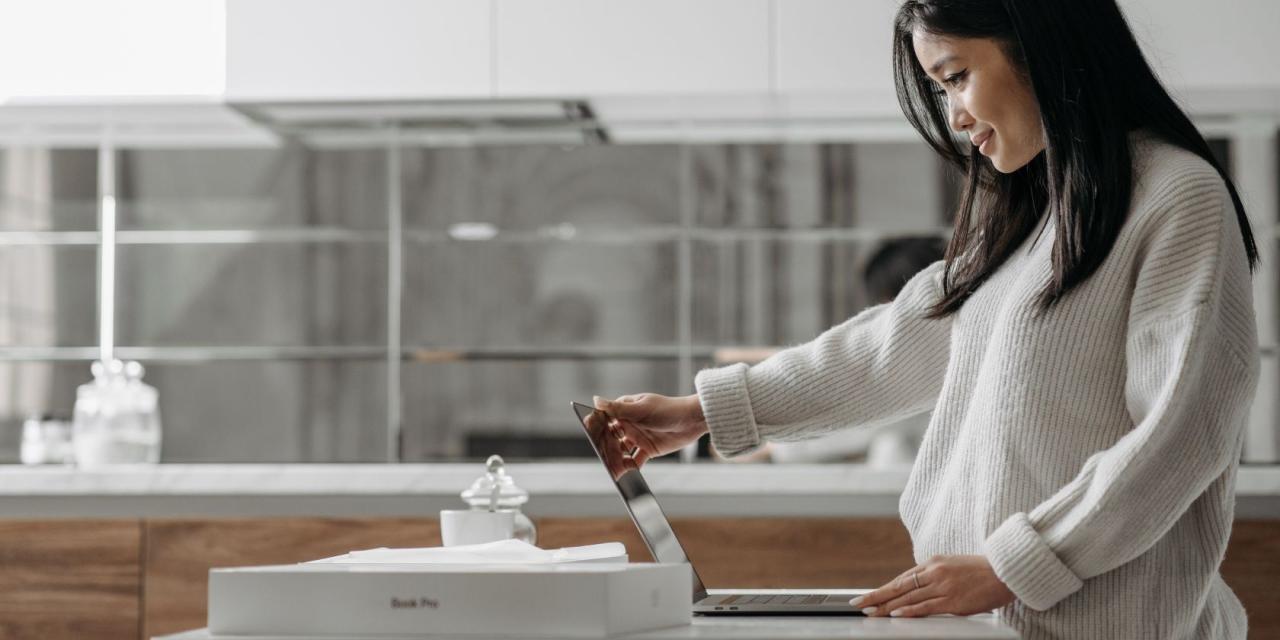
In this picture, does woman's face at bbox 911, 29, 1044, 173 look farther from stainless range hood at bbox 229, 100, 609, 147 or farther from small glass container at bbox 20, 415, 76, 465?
small glass container at bbox 20, 415, 76, 465

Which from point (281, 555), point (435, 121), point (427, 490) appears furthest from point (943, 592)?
point (435, 121)

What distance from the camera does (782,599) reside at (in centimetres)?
104

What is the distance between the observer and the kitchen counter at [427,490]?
2174mm

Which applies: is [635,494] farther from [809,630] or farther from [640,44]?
[640,44]

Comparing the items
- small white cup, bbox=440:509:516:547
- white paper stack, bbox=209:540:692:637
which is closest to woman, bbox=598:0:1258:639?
small white cup, bbox=440:509:516:547

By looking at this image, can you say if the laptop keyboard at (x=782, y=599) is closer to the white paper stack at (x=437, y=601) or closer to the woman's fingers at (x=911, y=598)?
the woman's fingers at (x=911, y=598)

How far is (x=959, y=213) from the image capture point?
1283 millimetres

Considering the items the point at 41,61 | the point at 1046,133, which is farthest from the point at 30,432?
the point at 1046,133

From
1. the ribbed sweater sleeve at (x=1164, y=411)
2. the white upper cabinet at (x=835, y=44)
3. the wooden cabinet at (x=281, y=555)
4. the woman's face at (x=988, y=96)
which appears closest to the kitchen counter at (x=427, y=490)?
the wooden cabinet at (x=281, y=555)

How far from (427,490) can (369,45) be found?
1.52 metres

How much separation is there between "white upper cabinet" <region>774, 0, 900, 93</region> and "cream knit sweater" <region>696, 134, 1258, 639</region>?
85.9 inches

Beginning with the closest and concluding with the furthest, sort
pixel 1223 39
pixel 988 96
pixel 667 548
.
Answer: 1. pixel 667 548
2. pixel 988 96
3. pixel 1223 39

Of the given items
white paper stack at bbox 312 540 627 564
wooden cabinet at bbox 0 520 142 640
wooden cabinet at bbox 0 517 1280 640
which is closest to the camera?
white paper stack at bbox 312 540 627 564

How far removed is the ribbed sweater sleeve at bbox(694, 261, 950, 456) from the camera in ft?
4.02
